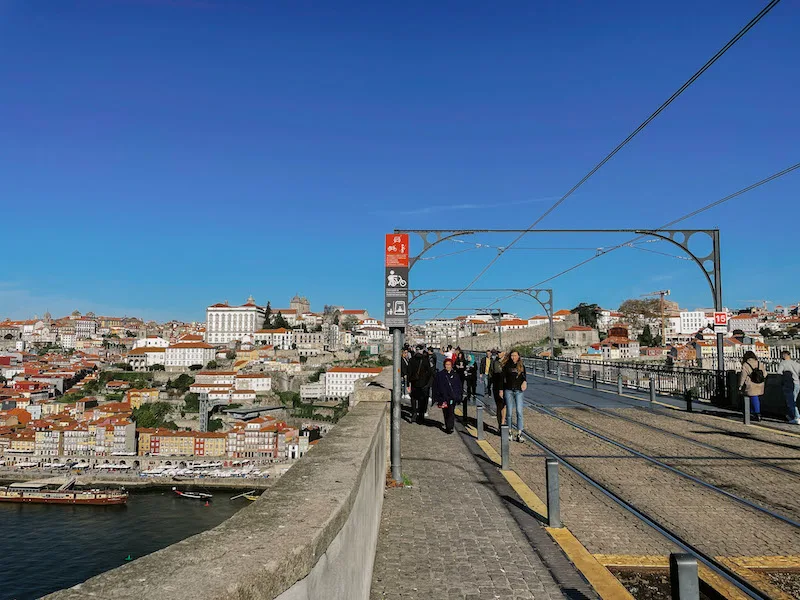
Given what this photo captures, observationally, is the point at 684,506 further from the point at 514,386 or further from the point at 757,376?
the point at 757,376

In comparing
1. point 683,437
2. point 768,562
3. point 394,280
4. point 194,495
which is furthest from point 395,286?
point 194,495

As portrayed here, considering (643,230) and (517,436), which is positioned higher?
Answer: (643,230)

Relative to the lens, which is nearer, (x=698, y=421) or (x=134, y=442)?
(x=698, y=421)

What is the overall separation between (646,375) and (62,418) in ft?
368

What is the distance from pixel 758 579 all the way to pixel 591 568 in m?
1.23

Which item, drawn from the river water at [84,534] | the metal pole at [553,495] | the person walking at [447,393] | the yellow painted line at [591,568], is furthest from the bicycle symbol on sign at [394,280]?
the river water at [84,534]

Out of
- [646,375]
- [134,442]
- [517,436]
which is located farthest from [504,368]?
[134,442]

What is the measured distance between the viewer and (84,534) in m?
59.4

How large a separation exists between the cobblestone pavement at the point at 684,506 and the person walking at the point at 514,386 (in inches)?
25.5

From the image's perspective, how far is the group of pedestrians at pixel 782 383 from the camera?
1344cm

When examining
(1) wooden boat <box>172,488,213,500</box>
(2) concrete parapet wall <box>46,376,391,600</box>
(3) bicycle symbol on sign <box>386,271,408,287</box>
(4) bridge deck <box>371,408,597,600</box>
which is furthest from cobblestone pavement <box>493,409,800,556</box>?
(1) wooden boat <box>172,488,213,500</box>

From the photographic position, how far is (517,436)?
11125mm

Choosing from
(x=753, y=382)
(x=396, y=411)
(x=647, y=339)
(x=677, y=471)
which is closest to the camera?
(x=396, y=411)

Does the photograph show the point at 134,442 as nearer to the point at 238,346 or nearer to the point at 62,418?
the point at 62,418
